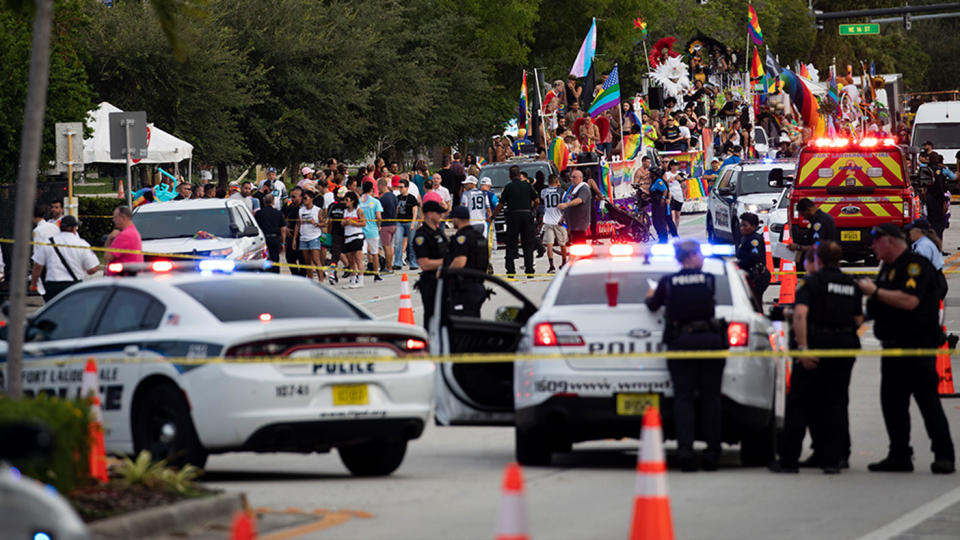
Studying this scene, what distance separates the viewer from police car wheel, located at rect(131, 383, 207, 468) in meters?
10.8

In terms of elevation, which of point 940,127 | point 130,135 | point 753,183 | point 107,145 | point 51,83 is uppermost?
point 51,83

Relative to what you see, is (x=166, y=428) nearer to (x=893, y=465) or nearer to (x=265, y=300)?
(x=265, y=300)

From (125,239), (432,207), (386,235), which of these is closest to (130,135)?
(386,235)

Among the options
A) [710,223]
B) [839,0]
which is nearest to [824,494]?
[710,223]

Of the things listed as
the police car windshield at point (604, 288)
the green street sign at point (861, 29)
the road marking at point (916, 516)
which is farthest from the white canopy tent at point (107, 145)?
the road marking at point (916, 516)

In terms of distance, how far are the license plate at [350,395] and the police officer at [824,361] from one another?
2.94 metres

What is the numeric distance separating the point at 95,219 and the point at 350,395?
94.2 feet

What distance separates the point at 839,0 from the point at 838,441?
117m

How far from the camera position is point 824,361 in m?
11.8

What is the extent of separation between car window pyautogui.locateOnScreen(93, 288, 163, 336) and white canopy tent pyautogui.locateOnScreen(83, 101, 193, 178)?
28.7 meters

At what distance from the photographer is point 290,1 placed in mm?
51469

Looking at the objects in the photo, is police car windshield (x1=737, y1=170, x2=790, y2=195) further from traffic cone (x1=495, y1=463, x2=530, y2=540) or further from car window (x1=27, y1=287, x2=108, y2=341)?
traffic cone (x1=495, y1=463, x2=530, y2=540)

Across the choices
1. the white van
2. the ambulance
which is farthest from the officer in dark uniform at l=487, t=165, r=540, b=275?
the white van

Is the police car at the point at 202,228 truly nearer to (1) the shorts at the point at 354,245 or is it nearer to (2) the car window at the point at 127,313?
(1) the shorts at the point at 354,245
